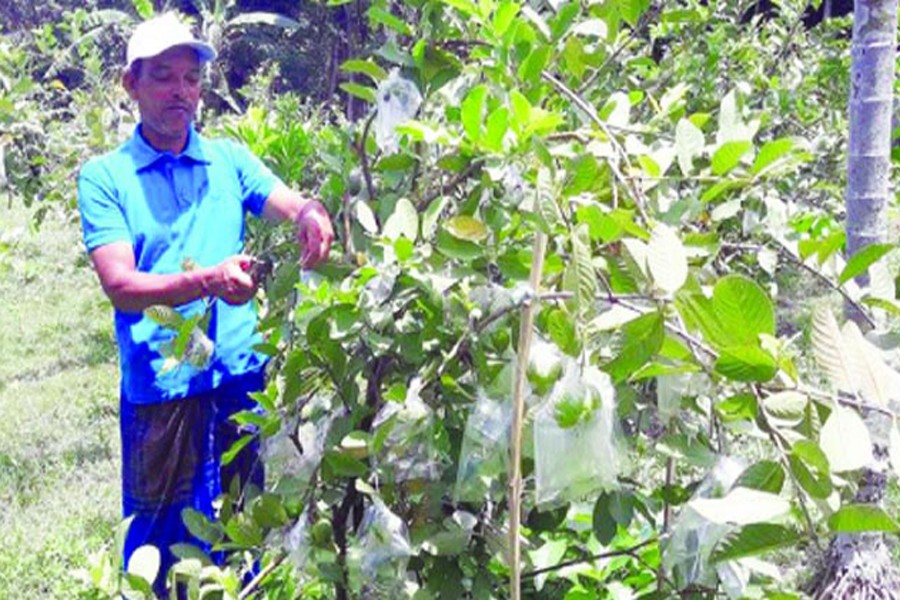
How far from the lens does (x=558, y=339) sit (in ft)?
3.20

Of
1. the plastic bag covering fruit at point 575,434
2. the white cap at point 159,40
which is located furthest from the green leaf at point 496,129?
the white cap at point 159,40

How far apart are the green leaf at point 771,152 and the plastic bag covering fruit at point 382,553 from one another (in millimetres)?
→ 531

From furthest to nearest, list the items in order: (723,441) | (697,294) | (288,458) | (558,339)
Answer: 1. (288,458)
2. (723,441)
3. (558,339)
4. (697,294)

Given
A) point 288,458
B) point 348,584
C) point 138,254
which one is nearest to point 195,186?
point 138,254

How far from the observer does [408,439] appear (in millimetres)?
1174

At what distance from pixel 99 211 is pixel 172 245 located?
0.58ft

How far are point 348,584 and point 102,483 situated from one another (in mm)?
2848

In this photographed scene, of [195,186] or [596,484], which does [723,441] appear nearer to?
[596,484]

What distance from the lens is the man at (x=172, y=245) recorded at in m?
2.36

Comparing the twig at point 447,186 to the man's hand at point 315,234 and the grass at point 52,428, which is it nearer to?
the man's hand at point 315,234

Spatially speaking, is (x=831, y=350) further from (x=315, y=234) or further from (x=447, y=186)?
(x=315, y=234)

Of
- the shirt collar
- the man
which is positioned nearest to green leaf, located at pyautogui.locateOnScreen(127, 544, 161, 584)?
the man

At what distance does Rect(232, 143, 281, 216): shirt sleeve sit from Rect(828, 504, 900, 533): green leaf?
191 centimetres

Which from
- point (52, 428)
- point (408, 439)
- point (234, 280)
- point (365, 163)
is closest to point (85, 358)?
Answer: point (52, 428)
